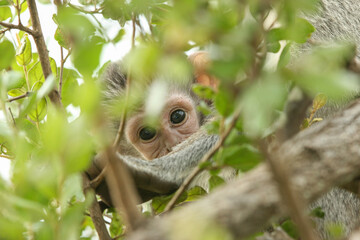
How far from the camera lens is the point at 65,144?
32.8 inches

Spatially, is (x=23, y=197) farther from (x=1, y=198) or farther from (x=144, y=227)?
(x=144, y=227)

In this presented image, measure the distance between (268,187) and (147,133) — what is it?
101 inches

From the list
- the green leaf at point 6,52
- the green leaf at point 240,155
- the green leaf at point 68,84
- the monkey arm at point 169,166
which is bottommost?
the monkey arm at point 169,166

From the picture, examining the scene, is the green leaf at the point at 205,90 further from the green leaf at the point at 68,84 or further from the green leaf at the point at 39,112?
the green leaf at the point at 68,84

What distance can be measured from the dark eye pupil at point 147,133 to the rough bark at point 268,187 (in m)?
2.22

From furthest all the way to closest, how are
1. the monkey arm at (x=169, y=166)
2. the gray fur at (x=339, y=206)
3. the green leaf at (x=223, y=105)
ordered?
the gray fur at (x=339, y=206) < the monkey arm at (x=169, y=166) < the green leaf at (x=223, y=105)

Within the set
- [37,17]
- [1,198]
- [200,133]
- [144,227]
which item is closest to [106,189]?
[37,17]

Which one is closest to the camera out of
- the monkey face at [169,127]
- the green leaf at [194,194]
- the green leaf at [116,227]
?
the green leaf at [194,194]

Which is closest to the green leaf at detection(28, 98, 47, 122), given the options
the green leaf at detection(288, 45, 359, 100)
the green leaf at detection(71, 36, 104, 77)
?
the green leaf at detection(71, 36, 104, 77)

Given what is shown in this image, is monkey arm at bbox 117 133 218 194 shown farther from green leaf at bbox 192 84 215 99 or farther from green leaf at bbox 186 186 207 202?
green leaf at bbox 192 84 215 99

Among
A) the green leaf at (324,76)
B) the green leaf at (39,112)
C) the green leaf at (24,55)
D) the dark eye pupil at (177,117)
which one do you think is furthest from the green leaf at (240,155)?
the dark eye pupil at (177,117)

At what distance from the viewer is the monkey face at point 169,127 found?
3279mm

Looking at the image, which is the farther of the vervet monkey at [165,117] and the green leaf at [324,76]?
the vervet monkey at [165,117]

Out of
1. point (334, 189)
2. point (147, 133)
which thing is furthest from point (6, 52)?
point (147, 133)
